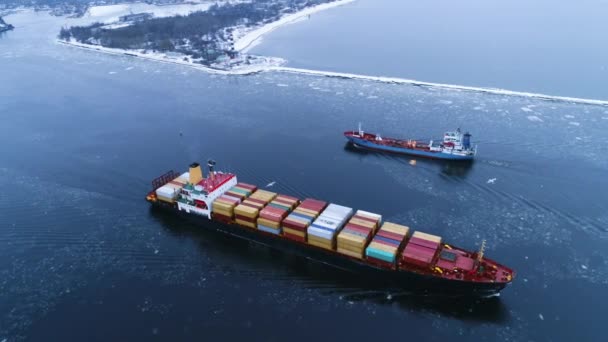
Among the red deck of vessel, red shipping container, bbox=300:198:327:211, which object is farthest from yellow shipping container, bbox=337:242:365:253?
the red deck of vessel

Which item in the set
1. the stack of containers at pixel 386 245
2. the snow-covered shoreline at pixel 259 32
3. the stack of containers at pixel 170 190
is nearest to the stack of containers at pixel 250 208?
the stack of containers at pixel 170 190

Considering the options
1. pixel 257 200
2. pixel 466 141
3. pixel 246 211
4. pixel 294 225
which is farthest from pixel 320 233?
pixel 466 141

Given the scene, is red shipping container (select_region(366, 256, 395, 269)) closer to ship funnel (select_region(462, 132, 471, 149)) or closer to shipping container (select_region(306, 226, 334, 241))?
shipping container (select_region(306, 226, 334, 241))

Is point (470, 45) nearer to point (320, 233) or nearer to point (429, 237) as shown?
point (429, 237)

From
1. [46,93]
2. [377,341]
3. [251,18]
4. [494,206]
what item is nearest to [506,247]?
[494,206]

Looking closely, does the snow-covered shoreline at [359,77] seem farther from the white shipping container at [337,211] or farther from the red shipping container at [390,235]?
the red shipping container at [390,235]

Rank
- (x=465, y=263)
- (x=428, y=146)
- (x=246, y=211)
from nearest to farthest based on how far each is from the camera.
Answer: (x=465, y=263), (x=246, y=211), (x=428, y=146)
